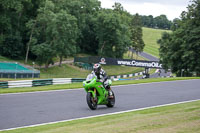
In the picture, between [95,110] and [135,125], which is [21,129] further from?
[95,110]

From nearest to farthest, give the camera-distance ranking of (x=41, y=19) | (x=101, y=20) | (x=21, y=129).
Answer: (x=21, y=129)
(x=41, y=19)
(x=101, y=20)

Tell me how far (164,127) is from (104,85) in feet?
18.8

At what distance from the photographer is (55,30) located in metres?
64.3

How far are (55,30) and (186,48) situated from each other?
966 inches

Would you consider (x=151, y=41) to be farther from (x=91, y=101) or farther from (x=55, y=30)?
(x=91, y=101)

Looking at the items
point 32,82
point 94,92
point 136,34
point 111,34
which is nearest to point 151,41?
point 136,34

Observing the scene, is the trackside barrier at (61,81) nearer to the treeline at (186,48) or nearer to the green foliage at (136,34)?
the treeline at (186,48)

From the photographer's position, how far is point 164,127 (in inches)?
364

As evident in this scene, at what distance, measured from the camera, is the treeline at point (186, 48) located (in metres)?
48.2

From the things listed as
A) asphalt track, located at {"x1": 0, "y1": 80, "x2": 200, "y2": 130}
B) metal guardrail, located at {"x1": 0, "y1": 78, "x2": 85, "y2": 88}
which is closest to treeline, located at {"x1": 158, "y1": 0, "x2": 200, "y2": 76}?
metal guardrail, located at {"x1": 0, "y1": 78, "x2": 85, "y2": 88}

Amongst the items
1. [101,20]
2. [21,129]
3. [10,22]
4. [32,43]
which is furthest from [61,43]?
[21,129]

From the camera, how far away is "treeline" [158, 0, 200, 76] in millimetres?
48188

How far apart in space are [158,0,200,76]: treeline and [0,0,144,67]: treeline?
20.2 metres

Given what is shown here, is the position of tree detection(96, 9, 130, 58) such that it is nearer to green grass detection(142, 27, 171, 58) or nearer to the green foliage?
the green foliage
